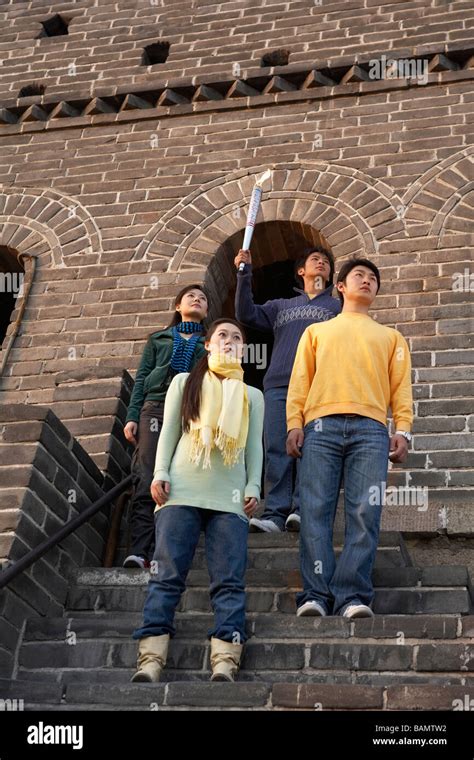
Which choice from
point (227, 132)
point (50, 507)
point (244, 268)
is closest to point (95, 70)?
point (227, 132)

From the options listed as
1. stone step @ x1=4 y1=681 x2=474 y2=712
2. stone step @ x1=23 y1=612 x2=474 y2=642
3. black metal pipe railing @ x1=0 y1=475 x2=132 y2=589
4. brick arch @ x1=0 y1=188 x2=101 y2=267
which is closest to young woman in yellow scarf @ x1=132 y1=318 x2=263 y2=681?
stone step @ x1=4 y1=681 x2=474 y2=712

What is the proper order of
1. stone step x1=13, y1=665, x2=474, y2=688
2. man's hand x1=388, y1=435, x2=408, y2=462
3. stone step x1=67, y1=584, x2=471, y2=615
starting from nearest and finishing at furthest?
stone step x1=13, y1=665, x2=474, y2=688
stone step x1=67, y1=584, x2=471, y2=615
man's hand x1=388, y1=435, x2=408, y2=462

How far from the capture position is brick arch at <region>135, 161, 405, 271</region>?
28.4 ft

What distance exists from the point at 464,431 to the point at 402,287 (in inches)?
57.5

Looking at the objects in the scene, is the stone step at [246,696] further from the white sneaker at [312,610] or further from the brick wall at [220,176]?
the brick wall at [220,176]

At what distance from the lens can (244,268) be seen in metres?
6.30

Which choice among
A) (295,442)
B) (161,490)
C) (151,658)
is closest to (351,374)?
(295,442)

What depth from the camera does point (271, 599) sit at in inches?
209

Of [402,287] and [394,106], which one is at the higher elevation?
[394,106]

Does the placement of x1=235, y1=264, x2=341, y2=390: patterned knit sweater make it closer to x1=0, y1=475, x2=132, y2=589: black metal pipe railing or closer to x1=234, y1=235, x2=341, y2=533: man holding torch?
x1=234, y1=235, x2=341, y2=533: man holding torch

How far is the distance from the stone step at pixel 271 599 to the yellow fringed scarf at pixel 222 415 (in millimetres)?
740

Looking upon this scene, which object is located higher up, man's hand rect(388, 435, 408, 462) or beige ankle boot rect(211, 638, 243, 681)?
man's hand rect(388, 435, 408, 462)

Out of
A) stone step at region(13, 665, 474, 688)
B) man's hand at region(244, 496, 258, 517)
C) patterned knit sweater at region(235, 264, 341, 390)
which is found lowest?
stone step at region(13, 665, 474, 688)

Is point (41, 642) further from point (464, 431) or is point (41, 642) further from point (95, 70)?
point (95, 70)
